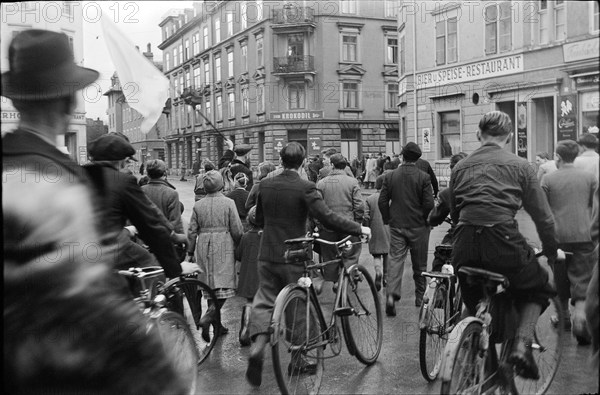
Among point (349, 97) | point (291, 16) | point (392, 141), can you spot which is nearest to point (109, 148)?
point (291, 16)

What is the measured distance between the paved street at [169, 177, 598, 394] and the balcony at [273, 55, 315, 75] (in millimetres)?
17184

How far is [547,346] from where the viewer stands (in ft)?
14.6

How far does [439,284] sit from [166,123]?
14039mm

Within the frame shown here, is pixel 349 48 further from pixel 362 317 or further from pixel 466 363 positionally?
pixel 466 363

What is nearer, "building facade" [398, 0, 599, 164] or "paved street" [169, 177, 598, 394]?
"building facade" [398, 0, 599, 164]

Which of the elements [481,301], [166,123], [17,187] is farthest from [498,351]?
[166,123]

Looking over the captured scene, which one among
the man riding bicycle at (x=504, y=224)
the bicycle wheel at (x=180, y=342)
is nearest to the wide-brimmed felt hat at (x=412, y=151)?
the man riding bicycle at (x=504, y=224)

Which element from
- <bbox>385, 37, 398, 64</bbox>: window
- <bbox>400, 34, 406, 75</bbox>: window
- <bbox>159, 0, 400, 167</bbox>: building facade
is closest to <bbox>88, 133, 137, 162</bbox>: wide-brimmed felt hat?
<bbox>159, 0, 400, 167</bbox>: building facade

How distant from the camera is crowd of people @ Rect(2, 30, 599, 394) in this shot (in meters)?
1.82

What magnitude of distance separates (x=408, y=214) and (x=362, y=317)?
259cm

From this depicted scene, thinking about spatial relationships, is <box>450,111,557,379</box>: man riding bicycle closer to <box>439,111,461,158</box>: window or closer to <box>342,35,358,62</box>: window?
<box>439,111,461,158</box>: window

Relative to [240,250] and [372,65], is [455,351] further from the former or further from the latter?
[372,65]

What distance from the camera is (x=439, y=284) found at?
5.02 m

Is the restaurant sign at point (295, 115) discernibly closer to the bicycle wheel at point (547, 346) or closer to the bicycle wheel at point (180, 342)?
the bicycle wheel at point (547, 346)
